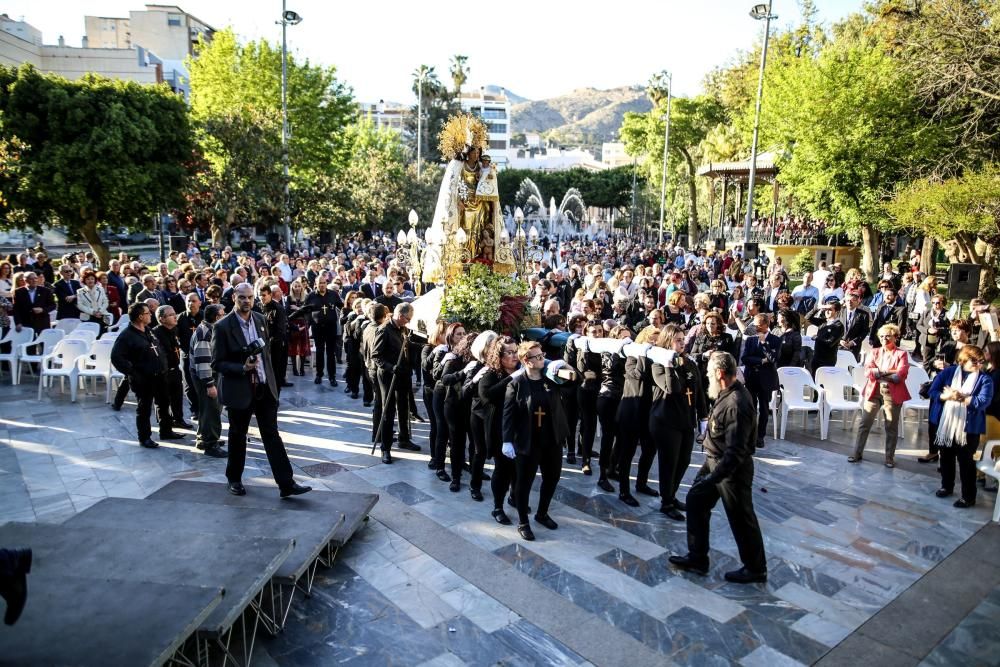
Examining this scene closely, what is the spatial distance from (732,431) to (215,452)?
233 inches

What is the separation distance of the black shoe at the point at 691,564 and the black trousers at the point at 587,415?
233cm

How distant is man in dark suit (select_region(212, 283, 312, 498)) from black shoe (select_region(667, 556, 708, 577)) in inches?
133

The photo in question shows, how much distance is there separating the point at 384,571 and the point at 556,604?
1427 mm

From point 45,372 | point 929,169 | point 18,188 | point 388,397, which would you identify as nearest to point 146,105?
point 18,188

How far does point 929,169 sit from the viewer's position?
21.7 m

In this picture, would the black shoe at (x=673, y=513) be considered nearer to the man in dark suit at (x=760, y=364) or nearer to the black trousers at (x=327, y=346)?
Answer: the man in dark suit at (x=760, y=364)

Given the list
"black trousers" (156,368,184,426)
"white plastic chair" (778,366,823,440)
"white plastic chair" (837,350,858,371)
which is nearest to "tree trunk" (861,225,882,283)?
"white plastic chair" (837,350,858,371)

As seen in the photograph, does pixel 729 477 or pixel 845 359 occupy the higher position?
pixel 845 359

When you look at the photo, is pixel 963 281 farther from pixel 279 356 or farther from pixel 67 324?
pixel 67 324

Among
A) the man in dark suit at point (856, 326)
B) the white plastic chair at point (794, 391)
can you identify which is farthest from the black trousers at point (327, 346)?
the man in dark suit at point (856, 326)

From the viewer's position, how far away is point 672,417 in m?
6.33

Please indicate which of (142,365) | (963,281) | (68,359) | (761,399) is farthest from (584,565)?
→ (963,281)

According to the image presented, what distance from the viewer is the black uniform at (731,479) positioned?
16.9 ft

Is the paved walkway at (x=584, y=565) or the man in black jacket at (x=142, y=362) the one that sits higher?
the man in black jacket at (x=142, y=362)
